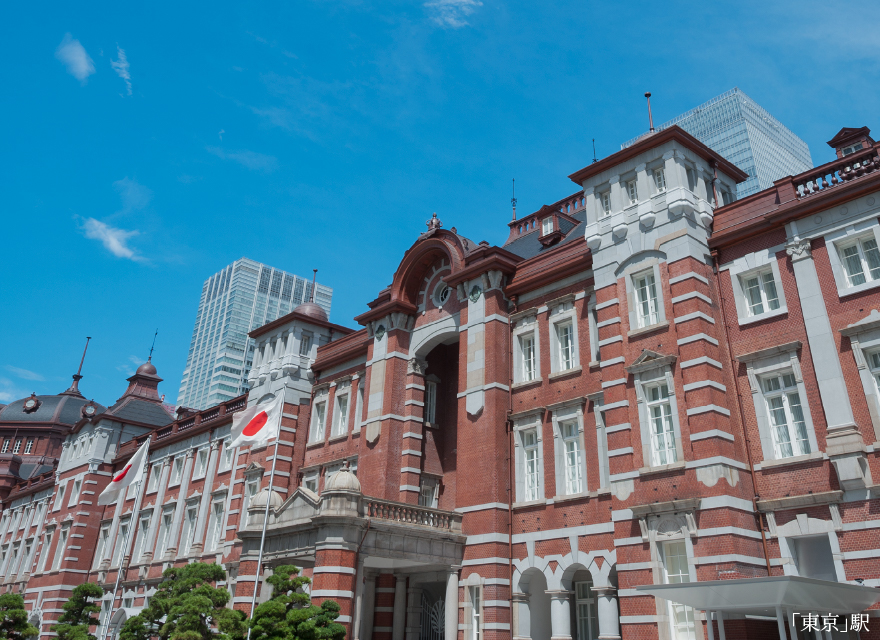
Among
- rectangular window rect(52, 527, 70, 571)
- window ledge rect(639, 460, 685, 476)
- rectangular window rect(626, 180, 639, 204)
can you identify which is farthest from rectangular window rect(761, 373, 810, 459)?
rectangular window rect(52, 527, 70, 571)

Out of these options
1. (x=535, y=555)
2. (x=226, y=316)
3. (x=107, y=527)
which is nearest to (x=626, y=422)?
(x=535, y=555)

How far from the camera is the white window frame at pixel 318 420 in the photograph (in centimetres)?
3255

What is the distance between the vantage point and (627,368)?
66.3 feet

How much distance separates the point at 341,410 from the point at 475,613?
12308mm

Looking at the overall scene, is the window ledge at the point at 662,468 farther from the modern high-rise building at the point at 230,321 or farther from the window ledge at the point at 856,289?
the modern high-rise building at the point at 230,321

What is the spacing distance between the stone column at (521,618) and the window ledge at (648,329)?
27.5ft

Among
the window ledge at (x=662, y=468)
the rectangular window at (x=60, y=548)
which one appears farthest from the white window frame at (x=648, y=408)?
the rectangular window at (x=60, y=548)

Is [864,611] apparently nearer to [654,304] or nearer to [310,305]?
[654,304]

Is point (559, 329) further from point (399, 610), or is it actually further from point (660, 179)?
point (399, 610)

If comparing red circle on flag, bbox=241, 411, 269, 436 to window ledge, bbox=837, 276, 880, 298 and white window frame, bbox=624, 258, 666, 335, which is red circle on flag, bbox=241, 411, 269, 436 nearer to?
white window frame, bbox=624, 258, 666, 335

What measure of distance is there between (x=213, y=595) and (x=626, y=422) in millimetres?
14656

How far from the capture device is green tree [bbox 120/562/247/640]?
20.8m

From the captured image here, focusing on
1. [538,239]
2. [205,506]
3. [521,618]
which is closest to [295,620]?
[521,618]

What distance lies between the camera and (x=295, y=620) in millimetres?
17766
